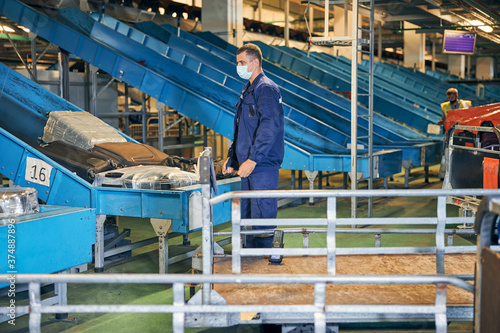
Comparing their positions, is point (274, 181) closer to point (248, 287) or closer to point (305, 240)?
point (305, 240)

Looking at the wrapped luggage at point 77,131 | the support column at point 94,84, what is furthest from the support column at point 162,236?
the support column at point 94,84

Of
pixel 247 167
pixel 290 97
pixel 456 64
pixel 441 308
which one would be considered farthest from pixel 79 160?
pixel 456 64

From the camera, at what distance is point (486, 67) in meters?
32.3

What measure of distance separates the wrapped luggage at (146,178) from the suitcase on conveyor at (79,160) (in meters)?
0.23

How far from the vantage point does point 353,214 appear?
270 inches

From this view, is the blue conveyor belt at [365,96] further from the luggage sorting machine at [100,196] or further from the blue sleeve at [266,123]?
the blue sleeve at [266,123]

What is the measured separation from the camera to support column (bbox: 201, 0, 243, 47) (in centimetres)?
1465

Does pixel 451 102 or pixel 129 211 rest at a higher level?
pixel 451 102

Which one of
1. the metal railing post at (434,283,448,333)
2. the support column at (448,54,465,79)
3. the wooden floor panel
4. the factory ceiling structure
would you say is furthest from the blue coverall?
the support column at (448,54,465,79)

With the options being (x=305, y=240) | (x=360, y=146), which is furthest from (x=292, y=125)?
(x=305, y=240)

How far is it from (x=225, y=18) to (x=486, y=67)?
23.1 m

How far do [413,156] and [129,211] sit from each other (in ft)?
20.4

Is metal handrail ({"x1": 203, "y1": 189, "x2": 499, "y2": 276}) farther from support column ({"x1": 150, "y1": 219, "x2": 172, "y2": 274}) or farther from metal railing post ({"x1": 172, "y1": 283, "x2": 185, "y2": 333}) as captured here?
support column ({"x1": 150, "y1": 219, "x2": 172, "y2": 274})

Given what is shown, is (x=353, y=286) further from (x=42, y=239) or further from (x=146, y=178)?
(x=146, y=178)
